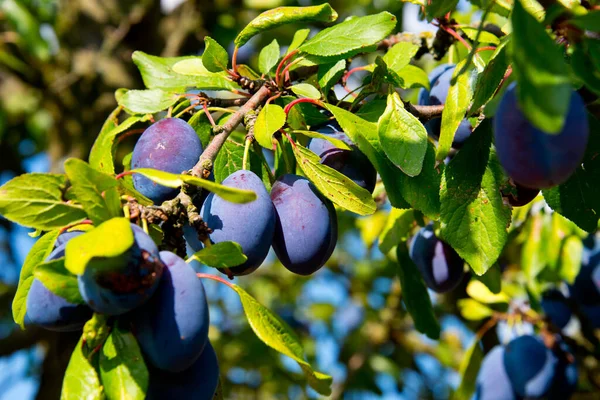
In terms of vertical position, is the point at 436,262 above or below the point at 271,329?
below

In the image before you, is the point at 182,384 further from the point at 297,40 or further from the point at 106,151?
the point at 297,40

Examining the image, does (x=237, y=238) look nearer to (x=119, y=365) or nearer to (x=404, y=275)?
(x=119, y=365)

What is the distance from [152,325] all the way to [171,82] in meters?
0.50

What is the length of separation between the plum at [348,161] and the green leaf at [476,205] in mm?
129

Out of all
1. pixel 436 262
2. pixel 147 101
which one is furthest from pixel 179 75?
pixel 436 262

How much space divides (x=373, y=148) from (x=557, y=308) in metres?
1.21

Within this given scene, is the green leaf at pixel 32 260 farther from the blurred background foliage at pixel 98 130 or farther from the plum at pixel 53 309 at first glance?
the blurred background foliage at pixel 98 130

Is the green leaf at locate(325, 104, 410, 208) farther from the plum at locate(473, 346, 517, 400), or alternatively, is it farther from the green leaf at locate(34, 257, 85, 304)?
the plum at locate(473, 346, 517, 400)

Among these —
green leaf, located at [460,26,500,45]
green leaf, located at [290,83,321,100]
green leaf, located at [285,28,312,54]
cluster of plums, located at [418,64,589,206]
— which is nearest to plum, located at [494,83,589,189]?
cluster of plums, located at [418,64,589,206]

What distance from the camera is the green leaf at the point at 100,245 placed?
66 cm

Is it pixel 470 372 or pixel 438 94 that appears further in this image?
pixel 470 372

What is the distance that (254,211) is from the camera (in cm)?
86

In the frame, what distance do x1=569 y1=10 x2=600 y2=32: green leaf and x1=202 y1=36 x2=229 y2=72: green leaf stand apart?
1.77 feet

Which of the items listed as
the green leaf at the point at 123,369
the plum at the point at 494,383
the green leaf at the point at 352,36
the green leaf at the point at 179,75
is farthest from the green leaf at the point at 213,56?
the plum at the point at 494,383
